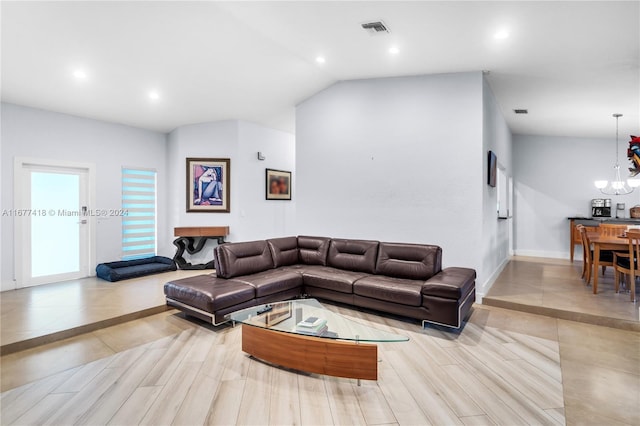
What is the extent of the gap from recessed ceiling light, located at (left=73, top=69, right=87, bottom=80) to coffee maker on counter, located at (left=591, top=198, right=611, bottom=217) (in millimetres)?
9604

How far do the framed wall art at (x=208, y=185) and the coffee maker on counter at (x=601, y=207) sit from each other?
7803 mm

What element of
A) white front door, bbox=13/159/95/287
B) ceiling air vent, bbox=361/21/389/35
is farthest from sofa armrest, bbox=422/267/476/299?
white front door, bbox=13/159/95/287

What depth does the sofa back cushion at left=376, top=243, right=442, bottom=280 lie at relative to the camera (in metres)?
4.00

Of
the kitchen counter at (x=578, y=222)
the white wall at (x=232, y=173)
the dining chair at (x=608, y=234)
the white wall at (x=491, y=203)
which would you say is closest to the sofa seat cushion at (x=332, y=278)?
the white wall at (x=491, y=203)

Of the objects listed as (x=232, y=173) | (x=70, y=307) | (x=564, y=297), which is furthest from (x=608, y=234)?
(x=70, y=307)

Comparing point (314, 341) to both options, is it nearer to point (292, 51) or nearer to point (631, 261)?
point (292, 51)

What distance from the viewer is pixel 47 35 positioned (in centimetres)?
338

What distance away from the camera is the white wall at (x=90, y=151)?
16.3 feet

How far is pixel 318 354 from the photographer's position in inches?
97.0

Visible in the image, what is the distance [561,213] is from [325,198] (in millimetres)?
5832

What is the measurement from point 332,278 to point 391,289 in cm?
81

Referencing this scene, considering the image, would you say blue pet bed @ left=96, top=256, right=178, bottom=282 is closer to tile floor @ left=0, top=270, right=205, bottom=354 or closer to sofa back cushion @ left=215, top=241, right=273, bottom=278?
tile floor @ left=0, top=270, right=205, bottom=354

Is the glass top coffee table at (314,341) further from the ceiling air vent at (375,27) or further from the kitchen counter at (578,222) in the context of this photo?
the kitchen counter at (578,222)

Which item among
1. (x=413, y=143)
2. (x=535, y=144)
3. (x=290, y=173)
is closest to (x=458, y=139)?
(x=413, y=143)
